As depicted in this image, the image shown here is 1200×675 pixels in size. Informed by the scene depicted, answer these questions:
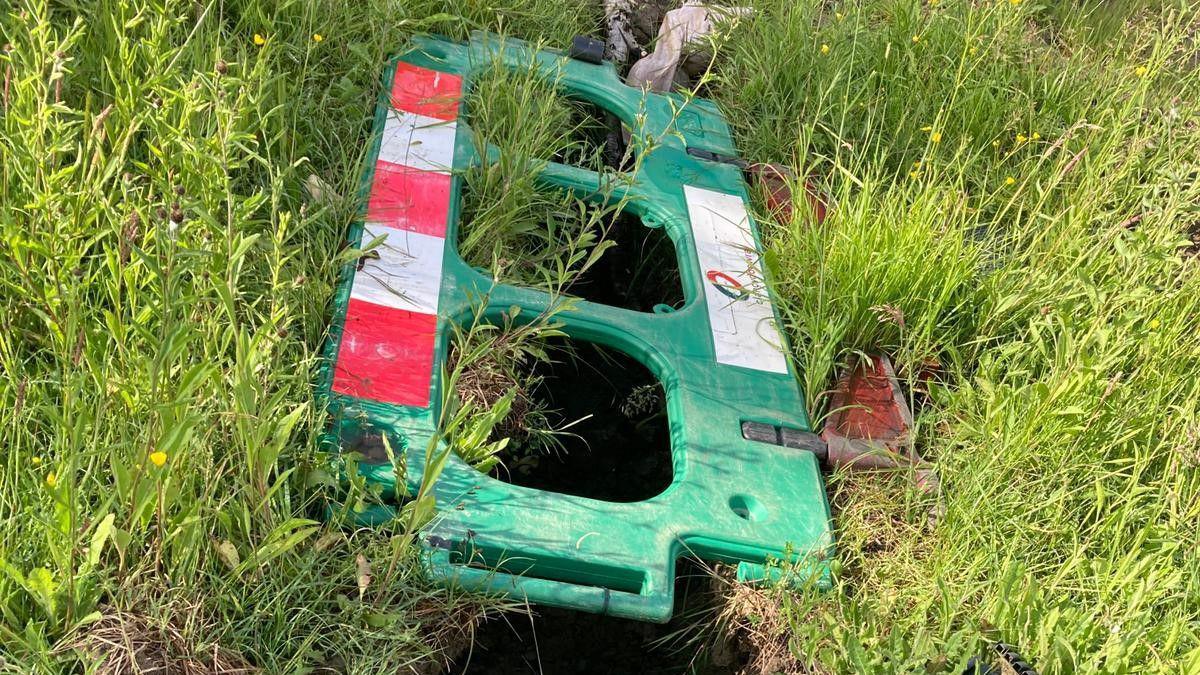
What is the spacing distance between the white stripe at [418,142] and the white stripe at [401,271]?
0.26m

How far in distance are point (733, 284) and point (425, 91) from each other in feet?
3.26

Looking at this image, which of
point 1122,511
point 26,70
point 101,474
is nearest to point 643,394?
point 1122,511

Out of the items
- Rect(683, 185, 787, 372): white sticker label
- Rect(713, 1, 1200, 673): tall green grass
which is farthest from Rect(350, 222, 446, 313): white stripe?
Rect(713, 1, 1200, 673): tall green grass

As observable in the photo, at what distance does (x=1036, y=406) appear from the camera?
2.16 m

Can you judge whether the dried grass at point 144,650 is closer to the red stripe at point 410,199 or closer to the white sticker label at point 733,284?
the red stripe at point 410,199

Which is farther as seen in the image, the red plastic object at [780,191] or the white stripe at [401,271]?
the red plastic object at [780,191]

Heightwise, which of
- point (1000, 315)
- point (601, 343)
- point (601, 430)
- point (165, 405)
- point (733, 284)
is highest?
point (165, 405)

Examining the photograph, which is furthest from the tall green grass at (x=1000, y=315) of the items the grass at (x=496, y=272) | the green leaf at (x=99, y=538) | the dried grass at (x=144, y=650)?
the green leaf at (x=99, y=538)

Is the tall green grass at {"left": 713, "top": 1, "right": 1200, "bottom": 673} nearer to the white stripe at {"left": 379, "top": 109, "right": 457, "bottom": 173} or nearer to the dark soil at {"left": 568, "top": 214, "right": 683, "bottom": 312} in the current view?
the dark soil at {"left": 568, "top": 214, "right": 683, "bottom": 312}

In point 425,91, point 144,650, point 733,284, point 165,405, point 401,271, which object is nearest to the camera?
point 165,405

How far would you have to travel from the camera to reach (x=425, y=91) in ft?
9.80

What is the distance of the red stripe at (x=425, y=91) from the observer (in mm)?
2906

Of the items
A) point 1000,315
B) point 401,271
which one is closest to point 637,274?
point 401,271

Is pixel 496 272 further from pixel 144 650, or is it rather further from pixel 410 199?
pixel 144 650
